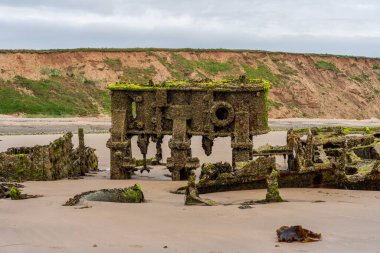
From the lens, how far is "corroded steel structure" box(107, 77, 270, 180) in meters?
23.8

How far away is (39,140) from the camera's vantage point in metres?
41.8

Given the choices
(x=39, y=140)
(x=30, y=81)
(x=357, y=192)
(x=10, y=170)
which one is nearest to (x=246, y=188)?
(x=357, y=192)

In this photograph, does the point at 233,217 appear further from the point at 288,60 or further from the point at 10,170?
the point at 288,60

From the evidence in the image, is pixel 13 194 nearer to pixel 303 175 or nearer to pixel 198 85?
pixel 303 175

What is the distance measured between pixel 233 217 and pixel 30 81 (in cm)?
5721

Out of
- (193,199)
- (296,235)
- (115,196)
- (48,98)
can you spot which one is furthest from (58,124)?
(296,235)

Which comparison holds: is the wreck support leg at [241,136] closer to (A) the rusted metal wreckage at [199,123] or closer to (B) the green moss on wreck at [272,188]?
(A) the rusted metal wreckage at [199,123]

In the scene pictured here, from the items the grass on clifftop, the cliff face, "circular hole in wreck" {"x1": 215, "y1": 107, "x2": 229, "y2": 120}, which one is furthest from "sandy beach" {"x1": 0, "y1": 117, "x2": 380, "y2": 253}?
the cliff face

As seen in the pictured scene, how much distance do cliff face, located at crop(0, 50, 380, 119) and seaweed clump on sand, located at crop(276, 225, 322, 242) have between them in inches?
2018

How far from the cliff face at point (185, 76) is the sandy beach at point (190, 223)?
46.2m

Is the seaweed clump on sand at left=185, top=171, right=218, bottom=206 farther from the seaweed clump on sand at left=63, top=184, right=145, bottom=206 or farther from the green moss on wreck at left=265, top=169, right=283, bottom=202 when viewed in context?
the seaweed clump on sand at left=63, top=184, right=145, bottom=206

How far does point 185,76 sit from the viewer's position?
78.1 meters

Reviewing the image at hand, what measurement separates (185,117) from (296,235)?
12254 millimetres

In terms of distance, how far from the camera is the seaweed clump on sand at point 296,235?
1223cm
